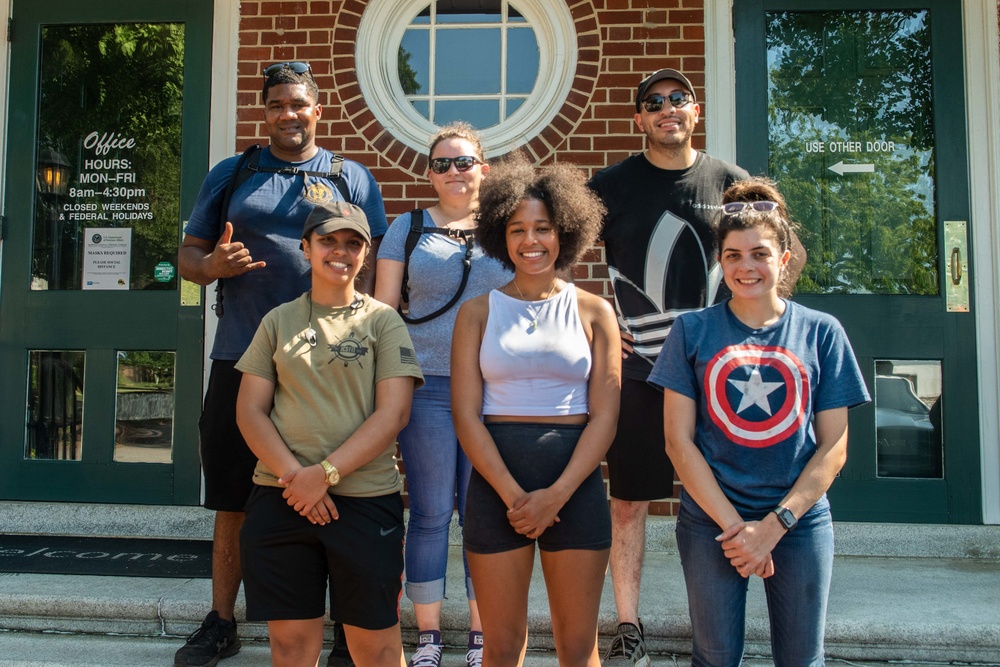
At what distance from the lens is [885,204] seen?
4.32 m

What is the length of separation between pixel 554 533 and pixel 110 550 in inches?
111

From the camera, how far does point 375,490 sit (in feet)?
8.02

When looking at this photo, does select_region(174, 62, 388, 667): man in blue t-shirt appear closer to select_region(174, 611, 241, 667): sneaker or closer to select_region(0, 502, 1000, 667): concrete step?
select_region(174, 611, 241, 667): sneaker

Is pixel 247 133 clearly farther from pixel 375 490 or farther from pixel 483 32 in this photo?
pixel 375 490

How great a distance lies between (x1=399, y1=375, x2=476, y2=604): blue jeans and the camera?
2791 millimetres

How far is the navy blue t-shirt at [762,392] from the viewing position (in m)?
2.20

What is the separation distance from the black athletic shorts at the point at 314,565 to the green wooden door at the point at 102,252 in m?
2.32

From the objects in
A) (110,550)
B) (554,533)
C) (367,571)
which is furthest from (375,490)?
(110,550)

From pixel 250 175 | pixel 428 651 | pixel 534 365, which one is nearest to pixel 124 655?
pixel 428 651

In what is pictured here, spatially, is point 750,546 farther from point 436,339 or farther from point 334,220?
point 334,220

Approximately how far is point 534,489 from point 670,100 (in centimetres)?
156

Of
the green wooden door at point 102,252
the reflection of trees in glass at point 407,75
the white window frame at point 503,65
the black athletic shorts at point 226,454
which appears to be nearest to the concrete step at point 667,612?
the black athletic shorts at point 226,454

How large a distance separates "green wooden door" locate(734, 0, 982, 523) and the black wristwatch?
232 centimetres

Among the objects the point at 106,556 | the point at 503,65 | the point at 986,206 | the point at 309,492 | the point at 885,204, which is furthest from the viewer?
the point at 503,65
